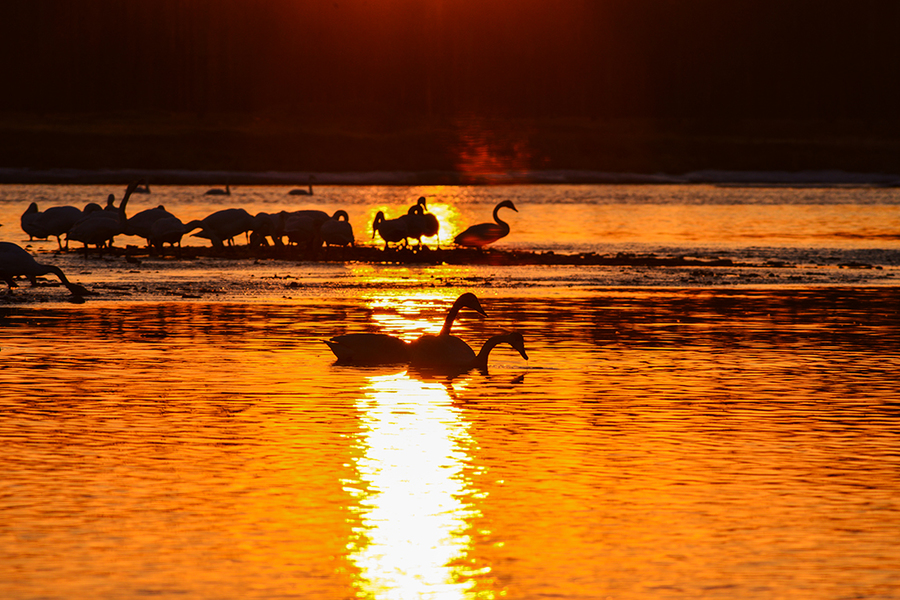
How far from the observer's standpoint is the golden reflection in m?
7.88

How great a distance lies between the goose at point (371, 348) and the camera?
649 inches

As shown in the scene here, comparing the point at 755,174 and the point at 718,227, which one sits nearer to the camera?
the point at 718,227

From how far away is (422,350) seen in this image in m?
16.4

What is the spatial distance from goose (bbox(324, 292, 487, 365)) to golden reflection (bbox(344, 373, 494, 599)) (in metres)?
2.02

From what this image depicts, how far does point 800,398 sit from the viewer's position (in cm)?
1450

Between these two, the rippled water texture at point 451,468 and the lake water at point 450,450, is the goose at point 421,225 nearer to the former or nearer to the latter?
the lake water at point 450,450

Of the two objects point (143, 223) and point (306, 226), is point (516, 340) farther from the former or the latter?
point (306, 226)

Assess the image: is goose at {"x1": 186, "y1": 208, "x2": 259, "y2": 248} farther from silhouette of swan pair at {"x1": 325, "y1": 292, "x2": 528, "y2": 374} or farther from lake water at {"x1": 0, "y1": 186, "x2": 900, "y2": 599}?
silhouette of swan pair at {"x1": 325, "y1": 292, "x2": 528, "y2": 374}

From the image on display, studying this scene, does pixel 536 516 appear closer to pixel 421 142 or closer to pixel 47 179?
pixel 47 179

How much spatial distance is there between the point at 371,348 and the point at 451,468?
5.79 m

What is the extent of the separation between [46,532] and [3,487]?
1446 millimetres

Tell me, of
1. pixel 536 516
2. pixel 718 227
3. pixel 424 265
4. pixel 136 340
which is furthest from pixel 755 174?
pixel 536 516

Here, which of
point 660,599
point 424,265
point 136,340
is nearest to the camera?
point 660,599

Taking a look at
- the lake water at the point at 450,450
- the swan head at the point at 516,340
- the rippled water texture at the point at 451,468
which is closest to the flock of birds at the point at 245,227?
the lake water at the point at 450,450
